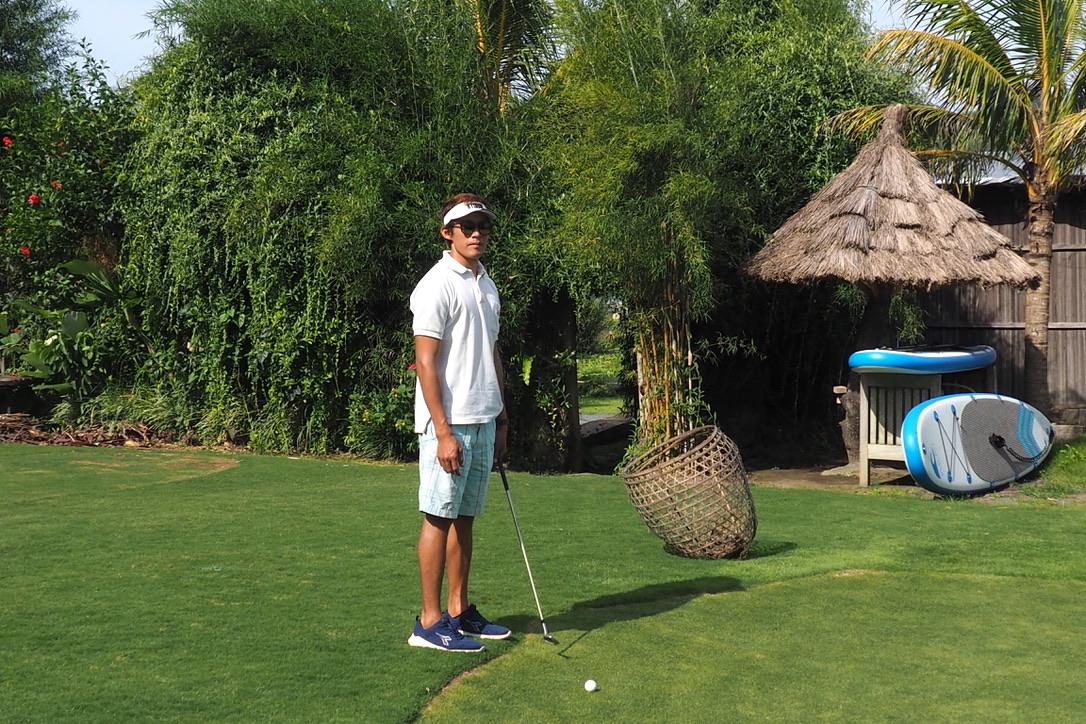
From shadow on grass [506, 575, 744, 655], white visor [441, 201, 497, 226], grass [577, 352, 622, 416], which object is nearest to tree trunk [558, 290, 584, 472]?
shadow on grass [506, 575, 744, 655]

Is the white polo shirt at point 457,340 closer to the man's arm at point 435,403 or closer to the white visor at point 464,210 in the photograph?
the man's arm at point 435,403

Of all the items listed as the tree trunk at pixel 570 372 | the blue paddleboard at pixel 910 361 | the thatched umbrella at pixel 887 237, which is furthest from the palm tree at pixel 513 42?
the blue paddleboard at pixel 910 361

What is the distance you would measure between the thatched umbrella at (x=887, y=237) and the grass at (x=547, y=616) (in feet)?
7.11

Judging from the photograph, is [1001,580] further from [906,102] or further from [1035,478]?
[906,102]

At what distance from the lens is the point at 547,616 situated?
5.27m

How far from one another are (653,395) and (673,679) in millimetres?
6050

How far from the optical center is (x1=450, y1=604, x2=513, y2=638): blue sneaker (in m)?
4.80

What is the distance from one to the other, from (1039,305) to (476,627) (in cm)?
873

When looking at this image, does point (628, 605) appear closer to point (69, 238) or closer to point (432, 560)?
point (432, 560)

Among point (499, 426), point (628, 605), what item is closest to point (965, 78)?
point (628, 605)

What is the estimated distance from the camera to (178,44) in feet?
39.3

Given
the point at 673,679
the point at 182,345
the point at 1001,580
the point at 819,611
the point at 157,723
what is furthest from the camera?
the point at 182,345

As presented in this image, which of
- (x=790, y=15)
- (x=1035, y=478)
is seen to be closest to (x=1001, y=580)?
(x=1035, y=478)

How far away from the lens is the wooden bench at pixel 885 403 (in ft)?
32.3
